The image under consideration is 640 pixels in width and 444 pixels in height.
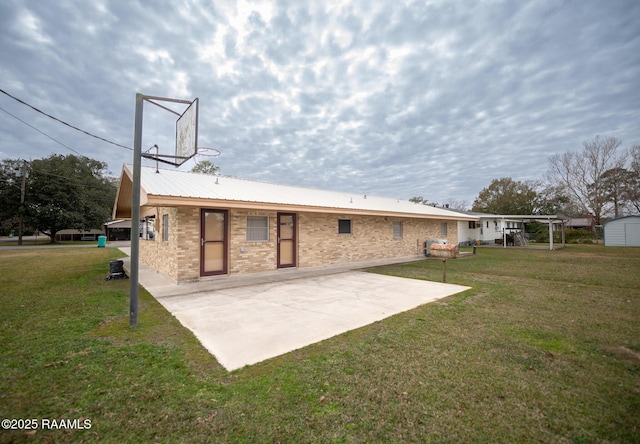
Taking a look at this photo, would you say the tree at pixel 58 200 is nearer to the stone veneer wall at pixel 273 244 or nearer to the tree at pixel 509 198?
the stone veneer wall at pixel 273 244

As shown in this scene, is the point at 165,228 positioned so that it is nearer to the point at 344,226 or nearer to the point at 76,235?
the point at 344,226

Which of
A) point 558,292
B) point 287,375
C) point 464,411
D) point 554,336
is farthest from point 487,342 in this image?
point 558,292

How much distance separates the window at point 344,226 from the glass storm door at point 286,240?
2489 mm

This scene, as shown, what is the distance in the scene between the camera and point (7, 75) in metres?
9.05

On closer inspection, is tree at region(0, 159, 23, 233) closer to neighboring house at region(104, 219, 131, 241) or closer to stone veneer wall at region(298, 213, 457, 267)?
neighboring house at region(104, 219, 131, 241)

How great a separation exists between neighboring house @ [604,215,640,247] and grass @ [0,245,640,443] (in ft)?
92.3

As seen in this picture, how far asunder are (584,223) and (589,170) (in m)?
8.91

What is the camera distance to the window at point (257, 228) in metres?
9.09

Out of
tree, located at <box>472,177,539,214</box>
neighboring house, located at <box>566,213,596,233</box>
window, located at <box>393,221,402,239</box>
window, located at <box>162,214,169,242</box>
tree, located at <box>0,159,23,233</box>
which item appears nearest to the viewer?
window, located at <box>162,214,169,242</box>

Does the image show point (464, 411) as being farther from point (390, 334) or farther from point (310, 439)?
point (390, 334)

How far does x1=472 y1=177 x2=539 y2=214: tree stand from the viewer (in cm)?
3691

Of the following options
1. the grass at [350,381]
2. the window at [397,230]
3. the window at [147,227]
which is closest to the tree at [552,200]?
the window at [397,230]

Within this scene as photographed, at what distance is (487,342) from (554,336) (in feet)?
3.83

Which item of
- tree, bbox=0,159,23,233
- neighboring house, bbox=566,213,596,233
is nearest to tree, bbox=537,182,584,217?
neighboring house, bbox=566,213,596,233
